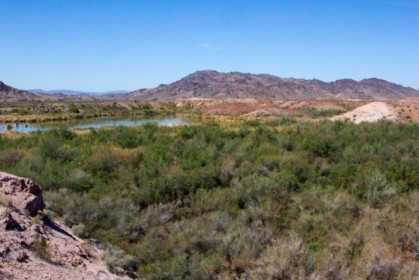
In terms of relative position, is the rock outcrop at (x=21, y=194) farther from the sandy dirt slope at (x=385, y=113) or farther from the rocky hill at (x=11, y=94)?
the rocky hill at (x=11, y=94)

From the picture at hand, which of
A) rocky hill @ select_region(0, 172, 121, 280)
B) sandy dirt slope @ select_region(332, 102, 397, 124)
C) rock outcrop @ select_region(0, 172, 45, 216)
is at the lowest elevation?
rocky hill @ select_region(0, 172, 121, 280)

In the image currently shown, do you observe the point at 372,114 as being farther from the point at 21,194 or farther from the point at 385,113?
the point at 21,194

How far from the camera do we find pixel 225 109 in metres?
92.2

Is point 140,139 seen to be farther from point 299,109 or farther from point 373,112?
point 299,109

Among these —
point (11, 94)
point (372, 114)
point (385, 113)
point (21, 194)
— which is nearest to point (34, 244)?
point (21, 194)

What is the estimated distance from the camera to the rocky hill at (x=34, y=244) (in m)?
8.84

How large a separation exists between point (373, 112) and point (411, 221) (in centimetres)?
4839

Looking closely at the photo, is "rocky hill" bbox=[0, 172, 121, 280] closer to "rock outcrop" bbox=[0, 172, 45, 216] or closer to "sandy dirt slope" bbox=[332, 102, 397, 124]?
"rock outcrop" bbox=[0, 172, 45, 216]

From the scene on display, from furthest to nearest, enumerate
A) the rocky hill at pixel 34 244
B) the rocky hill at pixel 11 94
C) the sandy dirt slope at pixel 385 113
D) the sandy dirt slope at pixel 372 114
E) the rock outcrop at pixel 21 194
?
the rocky hill at pixel 11 94
the sandy dirt slope at pixel 372 114
the sandy dirt slope at pixel 385 113
the rock outcrop at pixel 21 194
the rocky hill at pixel 34 244

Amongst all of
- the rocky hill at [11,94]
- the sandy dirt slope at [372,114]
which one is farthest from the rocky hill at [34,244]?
the rocky hill at [11,94]

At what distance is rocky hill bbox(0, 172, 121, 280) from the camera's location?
884 cm

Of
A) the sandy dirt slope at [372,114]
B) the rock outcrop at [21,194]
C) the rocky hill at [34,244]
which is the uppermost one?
the sandy dirt slope at [372,114]

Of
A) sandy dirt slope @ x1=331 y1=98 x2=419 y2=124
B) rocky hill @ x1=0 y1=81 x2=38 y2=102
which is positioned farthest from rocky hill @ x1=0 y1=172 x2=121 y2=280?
rocky hill @ x1=0 y1=81 x2=38 y2=102

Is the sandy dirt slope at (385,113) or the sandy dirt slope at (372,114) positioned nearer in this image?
the sandy dirt slope at (385,113)
